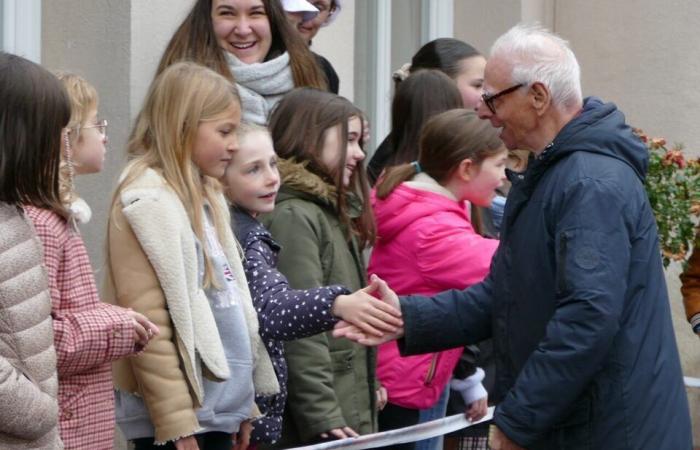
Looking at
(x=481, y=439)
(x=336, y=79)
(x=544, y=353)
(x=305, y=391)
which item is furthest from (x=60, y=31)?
(x=544, y=353)

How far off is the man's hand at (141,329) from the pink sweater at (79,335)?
3 cm

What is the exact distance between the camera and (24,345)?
3.93 m

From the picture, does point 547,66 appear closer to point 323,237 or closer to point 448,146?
point 323,237

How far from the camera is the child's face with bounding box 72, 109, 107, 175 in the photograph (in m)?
5.04

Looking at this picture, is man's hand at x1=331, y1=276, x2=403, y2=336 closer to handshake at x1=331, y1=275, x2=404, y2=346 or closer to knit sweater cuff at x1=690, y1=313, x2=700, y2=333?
handshake at x1=331, y1=275, x2=404, y2=346

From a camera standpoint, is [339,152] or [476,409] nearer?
[339,152]

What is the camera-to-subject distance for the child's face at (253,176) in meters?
5.36

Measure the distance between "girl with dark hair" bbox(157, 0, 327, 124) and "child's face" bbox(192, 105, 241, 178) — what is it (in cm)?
92

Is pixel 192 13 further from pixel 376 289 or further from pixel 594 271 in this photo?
pixel 594 271

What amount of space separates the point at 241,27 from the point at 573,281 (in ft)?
8.12

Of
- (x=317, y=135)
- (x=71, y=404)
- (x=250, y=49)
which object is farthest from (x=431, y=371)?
(x=71, y=404)

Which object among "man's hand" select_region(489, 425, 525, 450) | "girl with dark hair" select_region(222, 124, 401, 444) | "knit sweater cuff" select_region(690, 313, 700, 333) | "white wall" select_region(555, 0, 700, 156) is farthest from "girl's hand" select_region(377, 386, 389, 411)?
"white wall" select_region(555, 0, 700, 156)

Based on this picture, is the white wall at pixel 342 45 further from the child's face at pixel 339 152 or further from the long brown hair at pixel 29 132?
the long brown hair at pixel 29 132

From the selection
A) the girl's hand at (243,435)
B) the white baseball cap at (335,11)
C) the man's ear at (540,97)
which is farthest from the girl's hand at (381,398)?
the white baseball cap at (335,11)
